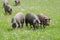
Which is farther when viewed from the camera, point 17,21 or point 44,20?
point 44,20

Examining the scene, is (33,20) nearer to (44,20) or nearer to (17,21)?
(44,20)

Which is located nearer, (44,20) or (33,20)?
(33,20)

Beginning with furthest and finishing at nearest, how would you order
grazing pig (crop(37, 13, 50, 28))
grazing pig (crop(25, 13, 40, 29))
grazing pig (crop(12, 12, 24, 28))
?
1. grazing pig (crop(37, 13, 50, 28))
2. grazing pig (crop(25, 13, 40, 29))
3. grazing pig (crop(12, 12, 24, 28))

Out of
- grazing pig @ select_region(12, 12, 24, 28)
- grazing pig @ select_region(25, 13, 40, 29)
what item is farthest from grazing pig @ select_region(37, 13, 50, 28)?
grazing pig @ select_region(12, 12, 24, 28)

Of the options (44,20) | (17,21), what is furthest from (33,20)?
(17,21)

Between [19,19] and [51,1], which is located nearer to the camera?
[19,19]

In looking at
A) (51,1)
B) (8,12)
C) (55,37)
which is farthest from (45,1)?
(55,37)

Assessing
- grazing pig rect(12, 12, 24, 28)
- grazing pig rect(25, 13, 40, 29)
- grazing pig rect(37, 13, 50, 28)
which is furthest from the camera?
grazing pig rect(37, 13, 50, 28)

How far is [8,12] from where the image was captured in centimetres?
2467

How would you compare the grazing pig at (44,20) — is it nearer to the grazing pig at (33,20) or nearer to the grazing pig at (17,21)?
the grazing pig at (33,20)

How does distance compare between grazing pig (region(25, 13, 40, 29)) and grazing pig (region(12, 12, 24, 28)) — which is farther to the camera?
grazing pig (region(25, 13, 40, 29))

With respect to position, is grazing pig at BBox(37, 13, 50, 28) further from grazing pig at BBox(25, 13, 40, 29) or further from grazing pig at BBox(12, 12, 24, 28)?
grazing pig at BBox(12, 12, 24, 28)

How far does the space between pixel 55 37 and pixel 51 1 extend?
1004 inches

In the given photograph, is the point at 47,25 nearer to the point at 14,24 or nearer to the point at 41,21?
the point at 41,21
